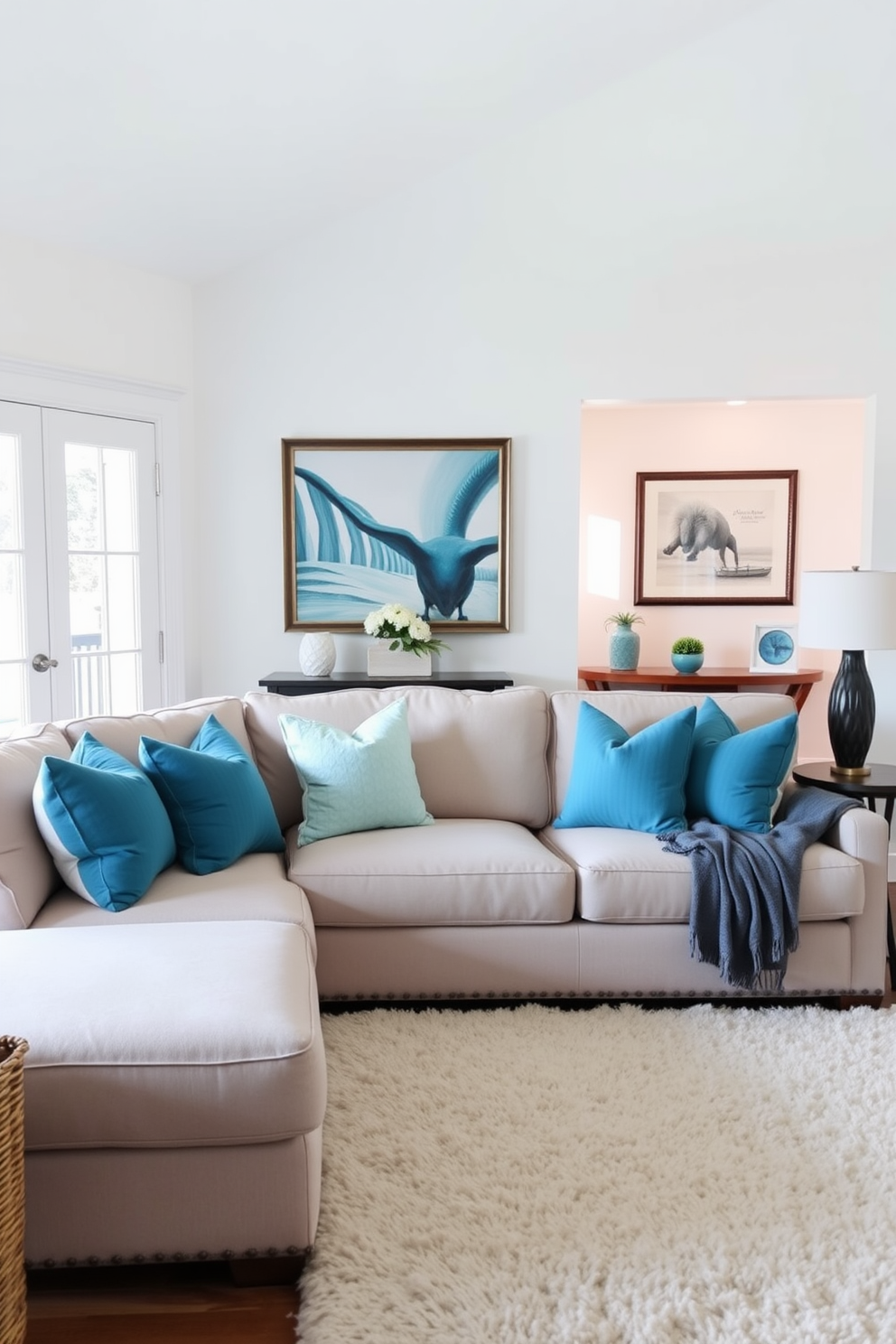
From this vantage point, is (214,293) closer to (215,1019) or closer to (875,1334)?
(215,1019)

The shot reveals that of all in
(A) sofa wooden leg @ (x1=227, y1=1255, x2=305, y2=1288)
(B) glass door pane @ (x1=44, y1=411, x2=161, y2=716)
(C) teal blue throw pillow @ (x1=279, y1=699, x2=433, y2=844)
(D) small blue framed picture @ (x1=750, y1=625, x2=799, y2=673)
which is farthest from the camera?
(D) small blue framed picture @ (x1=750, y1=625, x2=799, y2=673)

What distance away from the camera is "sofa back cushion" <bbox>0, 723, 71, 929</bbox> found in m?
2.42

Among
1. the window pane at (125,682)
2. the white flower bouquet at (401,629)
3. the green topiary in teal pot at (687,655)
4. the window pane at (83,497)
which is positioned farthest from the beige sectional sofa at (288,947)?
the green topiary in teal pot at (687,655)

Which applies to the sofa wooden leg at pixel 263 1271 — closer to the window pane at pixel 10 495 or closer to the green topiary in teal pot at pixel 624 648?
the window pane at pixel 10 495

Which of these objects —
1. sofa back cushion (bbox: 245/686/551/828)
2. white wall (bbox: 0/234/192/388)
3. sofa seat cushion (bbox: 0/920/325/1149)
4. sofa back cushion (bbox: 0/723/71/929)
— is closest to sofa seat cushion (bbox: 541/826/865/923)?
sofa back cushion (bbox: 245/686/551/828)

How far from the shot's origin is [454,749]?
138 inches

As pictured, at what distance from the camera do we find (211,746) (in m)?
3.10

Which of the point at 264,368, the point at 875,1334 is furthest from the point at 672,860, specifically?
the point at 264,368

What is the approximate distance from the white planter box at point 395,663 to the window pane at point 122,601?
1.05 meters

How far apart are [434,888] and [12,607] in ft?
7.34

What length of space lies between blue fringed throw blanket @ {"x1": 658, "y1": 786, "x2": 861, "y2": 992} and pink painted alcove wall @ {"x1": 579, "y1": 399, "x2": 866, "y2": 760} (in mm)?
3553

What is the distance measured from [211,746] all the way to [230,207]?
250 cm

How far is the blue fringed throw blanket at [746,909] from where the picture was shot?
9.23 ft

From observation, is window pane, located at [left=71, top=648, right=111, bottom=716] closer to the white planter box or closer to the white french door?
the white french door
